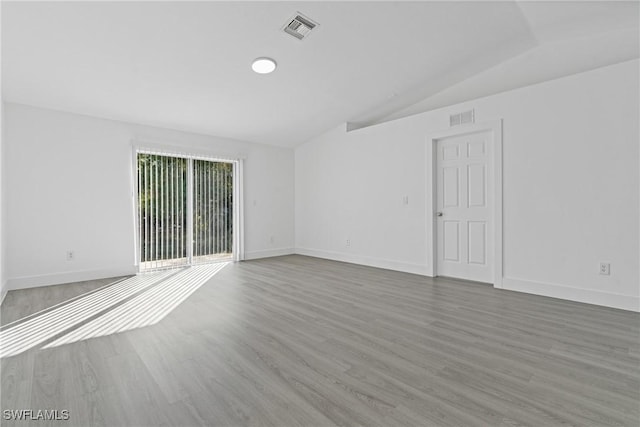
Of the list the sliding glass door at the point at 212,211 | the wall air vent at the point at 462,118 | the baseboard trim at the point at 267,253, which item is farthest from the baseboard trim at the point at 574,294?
the sliding glass door at the point at 212,211

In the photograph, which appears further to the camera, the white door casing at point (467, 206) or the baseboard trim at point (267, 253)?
the baseboard trim at point (267, 253)

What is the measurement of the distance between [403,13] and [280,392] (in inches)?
141

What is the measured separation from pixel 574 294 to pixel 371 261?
2.87 meters

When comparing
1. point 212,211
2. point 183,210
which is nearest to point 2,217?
point 183,210

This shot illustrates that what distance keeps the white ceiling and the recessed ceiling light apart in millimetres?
76

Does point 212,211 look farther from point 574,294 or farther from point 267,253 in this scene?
point 574,294

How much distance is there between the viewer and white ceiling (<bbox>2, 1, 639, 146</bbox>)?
9.77 ft

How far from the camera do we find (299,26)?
329cm

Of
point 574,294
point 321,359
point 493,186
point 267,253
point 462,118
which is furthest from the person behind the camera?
point 267,253

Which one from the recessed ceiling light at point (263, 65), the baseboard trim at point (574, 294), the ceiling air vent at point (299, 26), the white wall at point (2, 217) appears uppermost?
the ceiling air vent at point (299, 26)

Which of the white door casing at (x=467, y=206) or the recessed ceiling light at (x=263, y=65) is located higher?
the recessed ceiling light at (x=263, y=65)

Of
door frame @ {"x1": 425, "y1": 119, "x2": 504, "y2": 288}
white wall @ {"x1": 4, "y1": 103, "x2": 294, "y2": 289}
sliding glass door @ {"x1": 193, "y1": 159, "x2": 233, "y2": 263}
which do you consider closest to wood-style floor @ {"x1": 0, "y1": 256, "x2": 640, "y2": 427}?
door frame @ {"x1": 425, "y1": 119, "x2": 504, "y2": 288}

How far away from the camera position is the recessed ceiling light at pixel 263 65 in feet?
12.4

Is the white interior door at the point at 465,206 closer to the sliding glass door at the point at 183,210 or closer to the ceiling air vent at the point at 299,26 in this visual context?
the ceiling air vent at the point at 299,26
